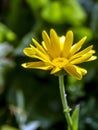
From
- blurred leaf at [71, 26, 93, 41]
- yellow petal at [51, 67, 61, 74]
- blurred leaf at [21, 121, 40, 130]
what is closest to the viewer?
yellow petal at [51, 67, 61, 74]

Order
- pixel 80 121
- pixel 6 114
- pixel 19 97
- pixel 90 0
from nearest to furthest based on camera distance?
pixel 80 121 → pixel 6 114 → pixel 19 97 → pixel 90 0

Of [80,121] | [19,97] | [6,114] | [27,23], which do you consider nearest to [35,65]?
[80,121]

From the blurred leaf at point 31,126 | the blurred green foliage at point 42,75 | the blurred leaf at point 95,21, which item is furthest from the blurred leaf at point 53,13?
the blurred leaf at point 31,126

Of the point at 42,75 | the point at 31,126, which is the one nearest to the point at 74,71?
the point at 31,126

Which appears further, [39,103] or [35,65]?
[39,103]

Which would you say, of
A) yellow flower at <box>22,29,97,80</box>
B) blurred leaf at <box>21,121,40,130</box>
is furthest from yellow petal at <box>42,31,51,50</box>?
blurred leaf at <box>21,121,40,130</box>

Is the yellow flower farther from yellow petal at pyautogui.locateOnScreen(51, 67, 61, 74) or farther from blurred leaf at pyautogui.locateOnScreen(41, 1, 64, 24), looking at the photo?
blurred leaf at pyautogui.locateOnScreen(41, 1, 64, 24)

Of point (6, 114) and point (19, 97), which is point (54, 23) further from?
point (6, 114)
